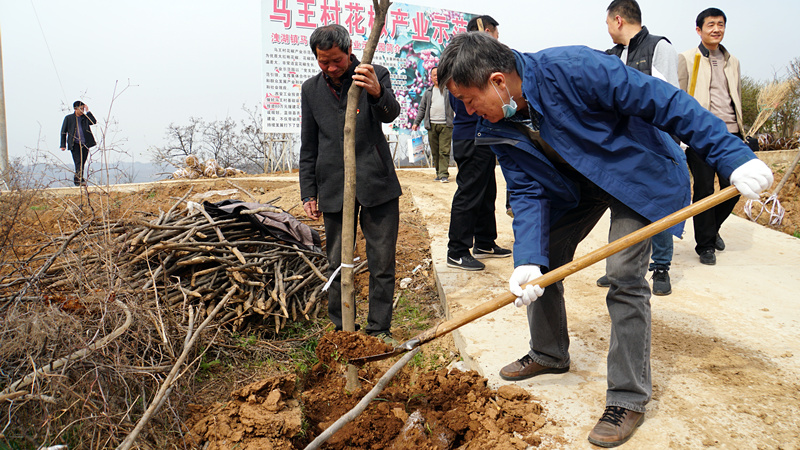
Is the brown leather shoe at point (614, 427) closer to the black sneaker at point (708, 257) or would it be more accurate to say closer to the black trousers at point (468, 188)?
the black trousers at point (468, 188)

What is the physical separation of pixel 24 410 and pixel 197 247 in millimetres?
1535

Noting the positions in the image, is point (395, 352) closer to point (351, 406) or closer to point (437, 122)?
point (351, 406)

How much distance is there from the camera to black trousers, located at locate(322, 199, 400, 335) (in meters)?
3.10

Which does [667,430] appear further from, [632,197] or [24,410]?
[24,410]

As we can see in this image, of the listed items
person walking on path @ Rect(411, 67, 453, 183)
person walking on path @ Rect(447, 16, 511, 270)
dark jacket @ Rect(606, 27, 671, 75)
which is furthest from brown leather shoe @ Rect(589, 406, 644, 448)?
person walking on path @ Rect(411, 67, 453, 183)

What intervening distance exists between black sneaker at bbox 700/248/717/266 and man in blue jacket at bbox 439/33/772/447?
97.0 inches

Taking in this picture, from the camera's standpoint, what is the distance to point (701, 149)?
188 centimetres

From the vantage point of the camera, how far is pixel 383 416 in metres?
2.39

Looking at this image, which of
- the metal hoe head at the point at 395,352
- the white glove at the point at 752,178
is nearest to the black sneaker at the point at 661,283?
the white glove at the point at 752,178

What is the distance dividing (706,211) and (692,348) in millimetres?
1761

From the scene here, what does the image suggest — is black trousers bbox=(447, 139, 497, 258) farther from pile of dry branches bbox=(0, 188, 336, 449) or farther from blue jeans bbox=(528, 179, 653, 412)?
blue jeans bbox=(528, 179, 653, 412)

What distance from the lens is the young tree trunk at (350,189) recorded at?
243 centimetres

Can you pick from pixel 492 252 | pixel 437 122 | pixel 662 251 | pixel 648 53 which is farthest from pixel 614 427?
pixel 437 122

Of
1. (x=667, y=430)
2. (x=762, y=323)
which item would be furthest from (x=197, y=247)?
(x=762, y=323)
